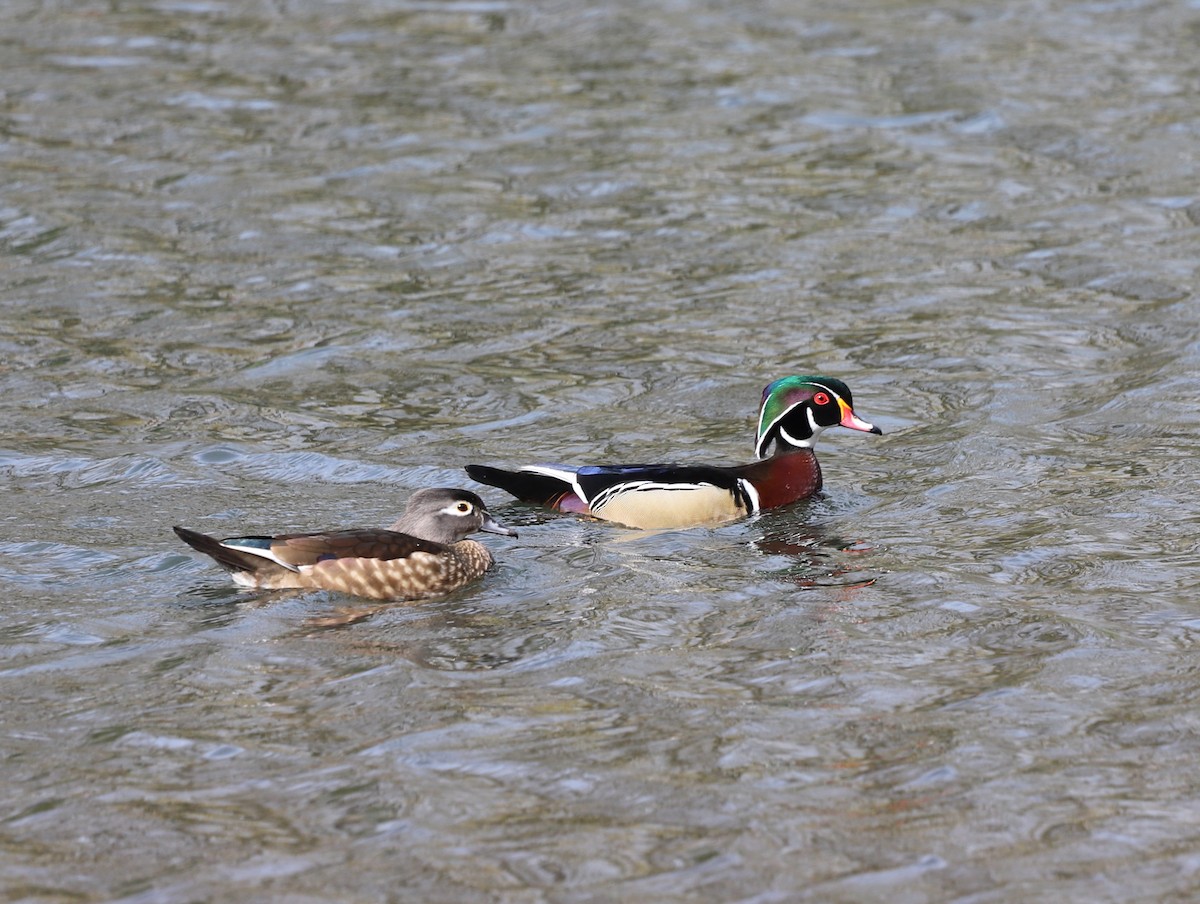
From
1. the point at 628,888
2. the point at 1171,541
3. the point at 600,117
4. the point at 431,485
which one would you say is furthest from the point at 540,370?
the point at 628,888

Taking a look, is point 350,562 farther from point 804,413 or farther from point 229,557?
point 804,413

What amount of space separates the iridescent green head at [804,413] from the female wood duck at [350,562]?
2.41 meters

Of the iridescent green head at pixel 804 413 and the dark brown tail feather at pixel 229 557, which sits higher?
the dark brown tail feather at pixel 229 557

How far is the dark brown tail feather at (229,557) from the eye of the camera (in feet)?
29.0

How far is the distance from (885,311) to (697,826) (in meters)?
8.39

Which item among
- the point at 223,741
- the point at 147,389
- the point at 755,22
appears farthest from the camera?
the point at 755,22

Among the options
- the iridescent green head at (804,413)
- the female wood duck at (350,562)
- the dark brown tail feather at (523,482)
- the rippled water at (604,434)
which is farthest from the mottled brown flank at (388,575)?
the iridescent green head at (804,413)

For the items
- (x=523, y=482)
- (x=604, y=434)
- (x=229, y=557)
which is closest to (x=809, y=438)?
(x=604, y=434)

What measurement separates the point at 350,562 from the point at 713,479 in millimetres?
2334

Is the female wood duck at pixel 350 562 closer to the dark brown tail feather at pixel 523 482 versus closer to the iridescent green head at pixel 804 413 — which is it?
the dark brown tail feather at pixel 523 482

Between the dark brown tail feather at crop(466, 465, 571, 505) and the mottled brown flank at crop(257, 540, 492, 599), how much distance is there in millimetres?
1134

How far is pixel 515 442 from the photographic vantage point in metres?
11.8

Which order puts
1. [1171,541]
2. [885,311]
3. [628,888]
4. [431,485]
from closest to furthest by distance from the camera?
[628,888], [1171,541], [431,485], [885,311]

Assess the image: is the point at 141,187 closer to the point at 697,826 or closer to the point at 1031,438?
the point at 1031,438
